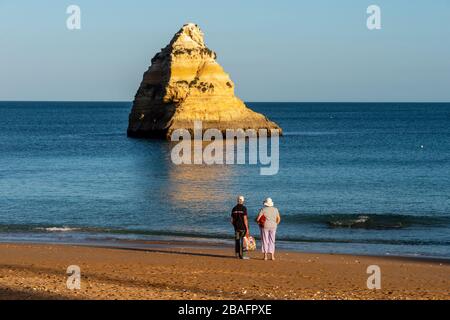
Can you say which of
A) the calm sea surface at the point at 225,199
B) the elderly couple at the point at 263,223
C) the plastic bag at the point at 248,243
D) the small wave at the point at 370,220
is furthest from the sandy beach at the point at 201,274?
the small wave at the point at 370,220

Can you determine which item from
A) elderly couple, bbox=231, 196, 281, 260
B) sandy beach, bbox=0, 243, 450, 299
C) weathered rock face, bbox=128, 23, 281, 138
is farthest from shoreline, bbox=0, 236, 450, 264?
weathered rock face, bbox=128, 23, 281, 138

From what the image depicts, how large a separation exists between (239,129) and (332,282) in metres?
72.0

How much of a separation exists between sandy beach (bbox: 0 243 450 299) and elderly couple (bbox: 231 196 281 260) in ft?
1.37

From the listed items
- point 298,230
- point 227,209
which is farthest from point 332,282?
point 227,209

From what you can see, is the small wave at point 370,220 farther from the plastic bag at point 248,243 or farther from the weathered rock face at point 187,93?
the weathered rock face at point 187,93

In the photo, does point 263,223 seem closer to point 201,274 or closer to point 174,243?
point 201,274

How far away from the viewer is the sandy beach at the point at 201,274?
15703 millimetres

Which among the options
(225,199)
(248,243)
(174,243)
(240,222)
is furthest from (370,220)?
(240,222)

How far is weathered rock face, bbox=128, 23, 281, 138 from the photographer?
86500 mm
